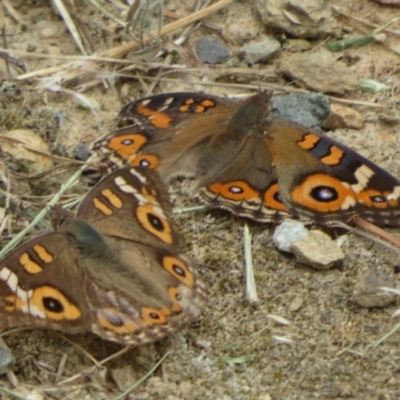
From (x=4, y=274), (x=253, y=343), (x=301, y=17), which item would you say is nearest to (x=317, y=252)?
(x=253, y=343)

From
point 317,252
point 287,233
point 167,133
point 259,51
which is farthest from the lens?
point 259,51

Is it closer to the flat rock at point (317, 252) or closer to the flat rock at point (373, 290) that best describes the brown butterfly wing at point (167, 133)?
the flat rock at point (317, 252)

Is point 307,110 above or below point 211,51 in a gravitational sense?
below

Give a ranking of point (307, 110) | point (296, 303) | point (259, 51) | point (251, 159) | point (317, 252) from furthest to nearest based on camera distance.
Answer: point (259, 51) → point (307, 110) → point (251, 159) → point (317, 252) → point (296, 303)

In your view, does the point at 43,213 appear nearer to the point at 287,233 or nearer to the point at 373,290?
the point at 287,233

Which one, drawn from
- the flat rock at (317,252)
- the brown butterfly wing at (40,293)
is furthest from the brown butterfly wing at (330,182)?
the brown butterfly wing at (40,293)

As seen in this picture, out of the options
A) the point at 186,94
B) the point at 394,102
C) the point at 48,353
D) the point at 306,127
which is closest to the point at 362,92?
the point at 394,102
